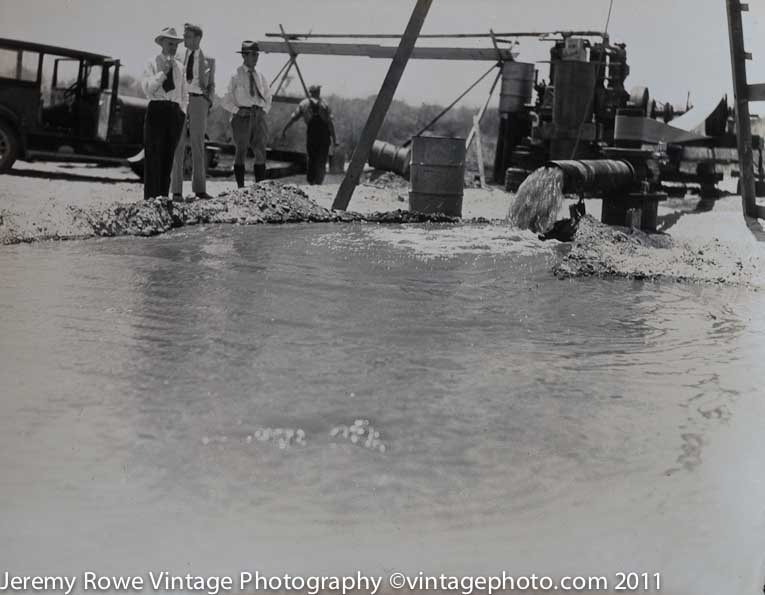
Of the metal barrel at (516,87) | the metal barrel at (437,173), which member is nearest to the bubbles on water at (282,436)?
the metal barrel at (437,173)

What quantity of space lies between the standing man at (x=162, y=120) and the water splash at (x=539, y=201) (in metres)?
2.66

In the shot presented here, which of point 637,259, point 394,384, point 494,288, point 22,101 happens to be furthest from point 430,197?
point 394,384

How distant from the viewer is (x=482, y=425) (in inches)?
115

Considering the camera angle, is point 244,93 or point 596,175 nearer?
point 596,175

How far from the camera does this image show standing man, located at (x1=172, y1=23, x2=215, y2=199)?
6906 mm

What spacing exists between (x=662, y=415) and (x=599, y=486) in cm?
63

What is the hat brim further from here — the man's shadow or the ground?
the man's shadow

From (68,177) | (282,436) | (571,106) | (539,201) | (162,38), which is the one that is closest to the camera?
(282,436)

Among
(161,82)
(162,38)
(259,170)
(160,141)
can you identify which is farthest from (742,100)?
(259,170)

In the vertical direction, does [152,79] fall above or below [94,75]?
below

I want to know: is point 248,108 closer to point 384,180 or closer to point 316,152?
point 316,152

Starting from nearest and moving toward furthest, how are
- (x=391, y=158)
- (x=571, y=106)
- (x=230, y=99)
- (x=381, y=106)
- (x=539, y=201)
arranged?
(x=539, y=201) → (x=381, y=106) → (x=230, y=99) → (x=571, y=106) → (x=391, y=158)

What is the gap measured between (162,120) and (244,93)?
1537mm

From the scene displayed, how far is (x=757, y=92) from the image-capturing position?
5289 millimetres
